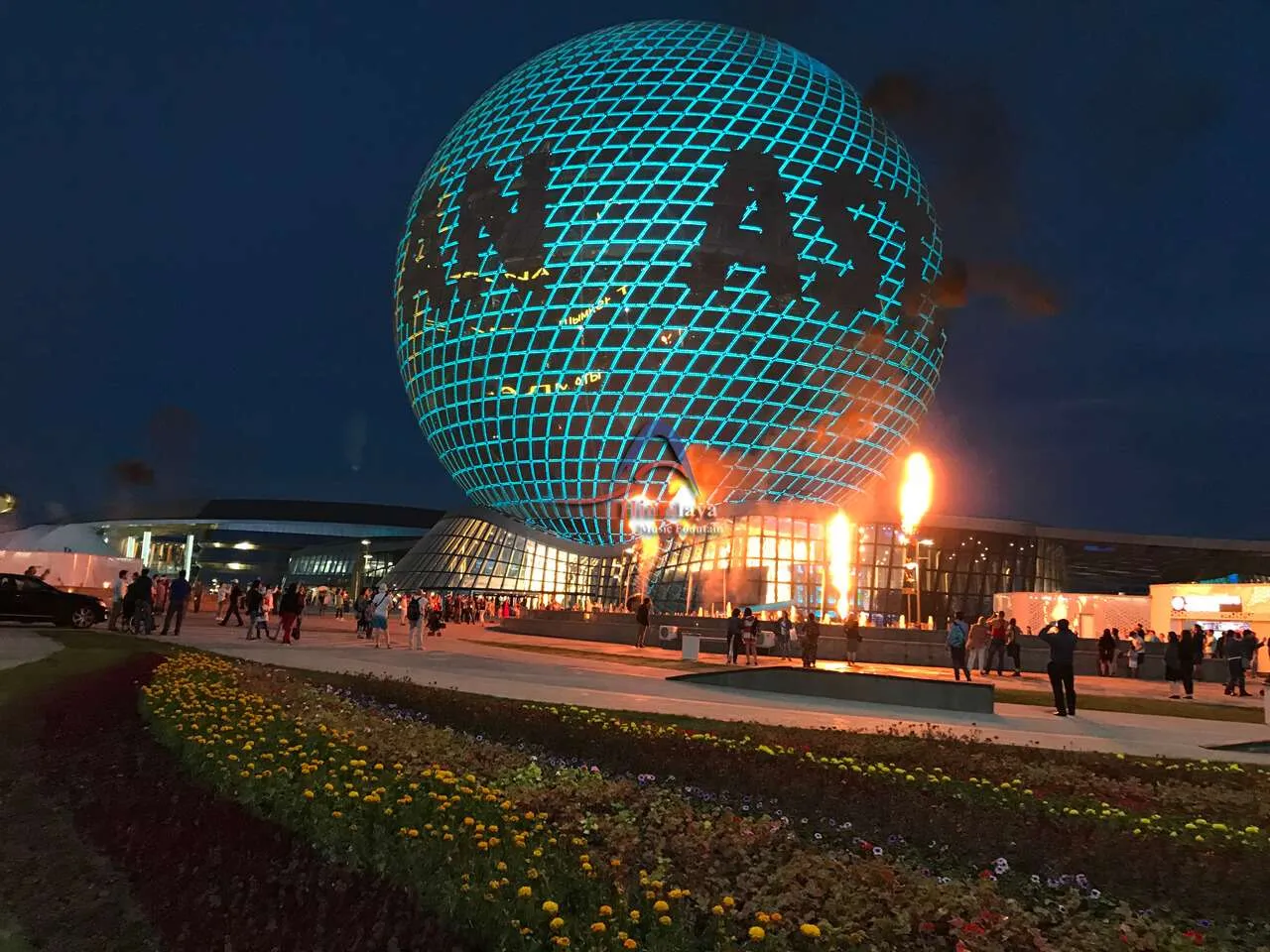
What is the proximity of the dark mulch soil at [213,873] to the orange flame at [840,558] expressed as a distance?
4632 centimetres

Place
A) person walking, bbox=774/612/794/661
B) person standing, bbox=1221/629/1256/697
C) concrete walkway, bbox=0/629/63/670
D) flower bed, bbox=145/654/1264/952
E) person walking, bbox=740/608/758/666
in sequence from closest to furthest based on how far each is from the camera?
flower bed, bbox=145/654/1264/952
concrete walkway, bbox=0/629/63/670
person standing, bbox=1221/629/1256/697
person walking, bbox=740/608/758/666
person walking, bbox=774/612/794/661

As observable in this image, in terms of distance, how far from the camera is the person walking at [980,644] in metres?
27.1

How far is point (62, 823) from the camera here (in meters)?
6.25

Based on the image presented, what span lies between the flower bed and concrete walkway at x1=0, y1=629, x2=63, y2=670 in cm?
899

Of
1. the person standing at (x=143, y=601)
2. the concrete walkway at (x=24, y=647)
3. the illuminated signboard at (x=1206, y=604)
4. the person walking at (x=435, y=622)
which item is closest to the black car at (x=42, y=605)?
the concrete walkway at (x=24, y=647)

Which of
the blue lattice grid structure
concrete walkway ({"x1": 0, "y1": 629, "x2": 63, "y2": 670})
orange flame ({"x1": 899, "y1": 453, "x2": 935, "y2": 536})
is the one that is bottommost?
concrete walkway ({"x1": 0, "y1": 629, "x2": 63, "y2": 670})

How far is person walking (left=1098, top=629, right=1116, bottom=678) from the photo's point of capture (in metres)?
30.2

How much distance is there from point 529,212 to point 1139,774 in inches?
2181

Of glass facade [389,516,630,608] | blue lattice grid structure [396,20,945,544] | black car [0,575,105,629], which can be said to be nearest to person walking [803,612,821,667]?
black car [0,575,105,629]

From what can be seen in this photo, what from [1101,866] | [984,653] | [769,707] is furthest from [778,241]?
[1101,866]

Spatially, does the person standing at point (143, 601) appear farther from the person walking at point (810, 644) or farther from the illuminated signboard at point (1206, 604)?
the illuminated signboard at point (1206, 604)

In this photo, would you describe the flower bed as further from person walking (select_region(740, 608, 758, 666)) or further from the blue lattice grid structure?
the blue lattice grid structure

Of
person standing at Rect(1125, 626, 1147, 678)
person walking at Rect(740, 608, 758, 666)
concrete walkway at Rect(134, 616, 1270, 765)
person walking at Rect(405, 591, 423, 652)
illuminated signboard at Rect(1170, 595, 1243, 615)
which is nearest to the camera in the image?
concrete walkway at Rect(134, 616, 1270, 765)

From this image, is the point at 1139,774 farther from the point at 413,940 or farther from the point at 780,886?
the point at 413,940
